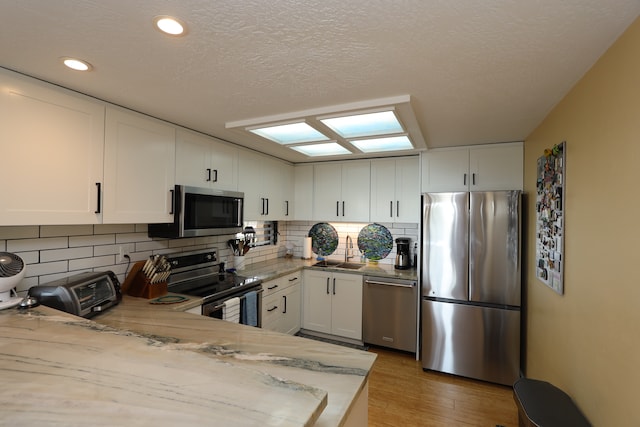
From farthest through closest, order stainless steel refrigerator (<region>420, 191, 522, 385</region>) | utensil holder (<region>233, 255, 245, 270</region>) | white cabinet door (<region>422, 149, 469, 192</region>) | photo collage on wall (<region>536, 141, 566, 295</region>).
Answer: utensil holder (<region>233, 255, 245, 270</region>), white cabinet door (<region>422, 149, 469, 192</region>), stainless steel refrigerator (<region>420, 191, 522, 385</region>), photo collage on wall (<region>536, 141, 566, 295</region>)

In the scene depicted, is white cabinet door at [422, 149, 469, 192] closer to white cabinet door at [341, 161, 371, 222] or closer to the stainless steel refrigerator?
the stainless steel refrigerator

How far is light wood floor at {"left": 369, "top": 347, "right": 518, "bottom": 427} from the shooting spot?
2.24m

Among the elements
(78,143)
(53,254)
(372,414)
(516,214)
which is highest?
(78,143)

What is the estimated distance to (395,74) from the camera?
5.03 ft

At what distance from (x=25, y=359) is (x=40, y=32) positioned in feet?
4.09

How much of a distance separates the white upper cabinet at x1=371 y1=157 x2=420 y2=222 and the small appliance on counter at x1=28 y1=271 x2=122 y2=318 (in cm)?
267

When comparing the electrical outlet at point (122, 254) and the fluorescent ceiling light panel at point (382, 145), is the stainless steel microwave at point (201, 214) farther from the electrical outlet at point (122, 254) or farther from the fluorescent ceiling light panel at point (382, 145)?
the fluorescent ceiling light panel at point (382, 145)

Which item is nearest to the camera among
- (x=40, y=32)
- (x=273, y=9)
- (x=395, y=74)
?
(x=273, y=9)

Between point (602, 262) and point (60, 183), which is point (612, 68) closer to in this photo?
Answer: point (602, 262)

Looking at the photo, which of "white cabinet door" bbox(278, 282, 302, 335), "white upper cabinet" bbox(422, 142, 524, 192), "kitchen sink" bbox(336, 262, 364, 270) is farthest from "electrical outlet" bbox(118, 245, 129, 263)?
"white upper cabinet" bbox(422, 142, 524, 192)

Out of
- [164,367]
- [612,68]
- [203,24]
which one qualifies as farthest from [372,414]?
[203,24]

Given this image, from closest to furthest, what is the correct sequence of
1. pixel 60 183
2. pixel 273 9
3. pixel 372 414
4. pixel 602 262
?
pixel 273 9 → pixel 602 262 → pixel 60 183 → pixel 372 414

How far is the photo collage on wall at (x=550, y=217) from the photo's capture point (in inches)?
70.7

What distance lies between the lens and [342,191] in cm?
379
